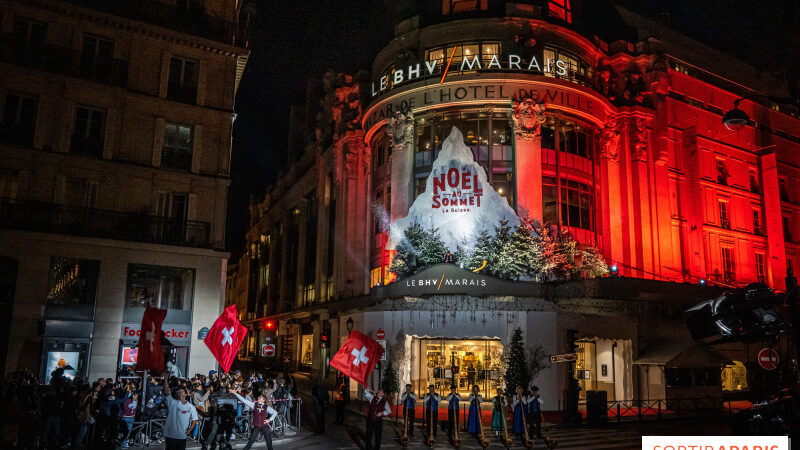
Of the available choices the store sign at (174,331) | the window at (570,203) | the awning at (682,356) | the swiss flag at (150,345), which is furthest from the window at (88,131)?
the awning at (682,356)

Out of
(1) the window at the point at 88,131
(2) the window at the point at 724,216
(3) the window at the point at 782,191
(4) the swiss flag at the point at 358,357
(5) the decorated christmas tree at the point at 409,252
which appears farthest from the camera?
(3) the window at the point at 782,191

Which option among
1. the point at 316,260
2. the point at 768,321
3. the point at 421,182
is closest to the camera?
the point at 768,321

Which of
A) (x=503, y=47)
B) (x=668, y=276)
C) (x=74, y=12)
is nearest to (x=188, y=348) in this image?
(x=74, y=12)

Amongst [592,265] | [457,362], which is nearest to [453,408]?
[457,362]

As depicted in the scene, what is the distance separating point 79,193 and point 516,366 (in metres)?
21.8

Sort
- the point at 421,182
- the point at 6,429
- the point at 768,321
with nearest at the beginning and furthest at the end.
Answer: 1. the point at 768,321
2. the point at 6,429
3. the point at 421,182

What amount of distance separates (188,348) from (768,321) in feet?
83.5

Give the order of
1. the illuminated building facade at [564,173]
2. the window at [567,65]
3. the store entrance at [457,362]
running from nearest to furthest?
1. the illuminated building facade at [564,173]
2. the store entrance at [457,362]
3. the window at [567,65]

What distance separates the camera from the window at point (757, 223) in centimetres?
4456

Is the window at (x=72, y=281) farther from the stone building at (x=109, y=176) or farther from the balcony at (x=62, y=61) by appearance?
the balcony at (x=62, y=61)

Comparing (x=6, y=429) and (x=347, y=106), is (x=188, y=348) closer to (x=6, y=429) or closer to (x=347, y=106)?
(x=6, y=429)

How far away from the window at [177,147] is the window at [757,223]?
40248 mm

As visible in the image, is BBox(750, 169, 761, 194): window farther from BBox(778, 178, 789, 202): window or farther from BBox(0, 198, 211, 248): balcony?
BBox(0, 198, 211, 248): balcony

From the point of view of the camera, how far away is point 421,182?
35.6 metres
